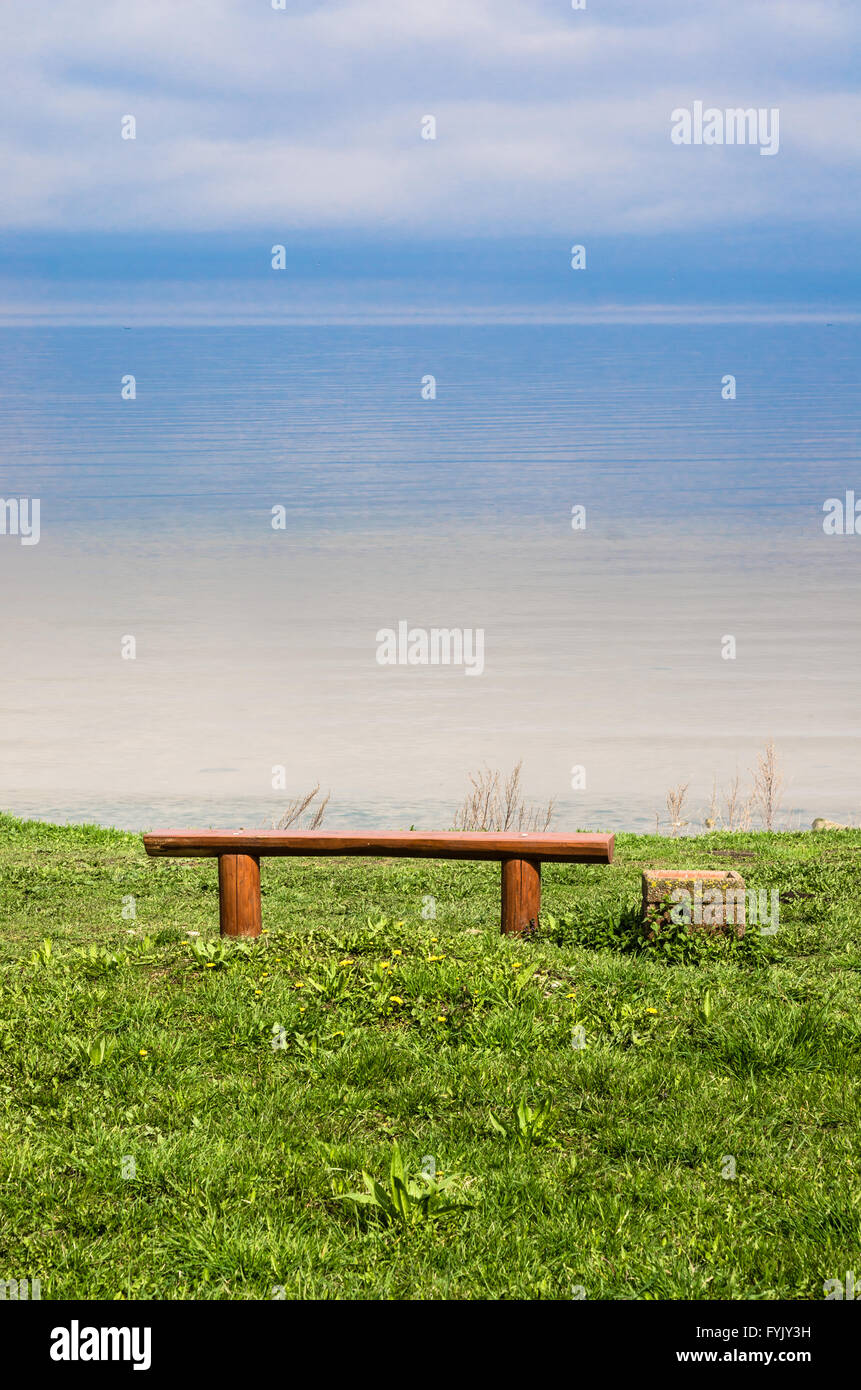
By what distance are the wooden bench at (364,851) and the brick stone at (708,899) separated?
451mm

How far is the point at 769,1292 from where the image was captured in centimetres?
402

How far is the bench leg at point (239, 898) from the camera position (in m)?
8.22

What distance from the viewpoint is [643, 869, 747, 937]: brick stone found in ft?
24.9

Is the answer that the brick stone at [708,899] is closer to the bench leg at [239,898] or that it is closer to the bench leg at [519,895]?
the bench leg at [519,895]

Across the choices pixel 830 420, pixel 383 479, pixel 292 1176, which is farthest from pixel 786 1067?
pixel 830 420

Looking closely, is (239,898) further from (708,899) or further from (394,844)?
(708,899)

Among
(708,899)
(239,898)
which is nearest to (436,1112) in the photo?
(708,899)

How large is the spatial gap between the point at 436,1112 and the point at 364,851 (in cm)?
300

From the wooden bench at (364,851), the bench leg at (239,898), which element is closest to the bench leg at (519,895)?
the wooden bench at (364,851)

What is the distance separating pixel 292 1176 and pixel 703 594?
2974 cm

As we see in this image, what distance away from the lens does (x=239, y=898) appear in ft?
27.0

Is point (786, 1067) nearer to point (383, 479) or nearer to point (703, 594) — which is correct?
point (703, 594)

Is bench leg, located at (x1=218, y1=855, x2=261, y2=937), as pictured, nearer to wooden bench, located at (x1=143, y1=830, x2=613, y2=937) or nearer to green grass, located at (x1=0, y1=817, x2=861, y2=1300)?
wooden bench, located at (x1=143, y1=830, x2=613, y2=937)

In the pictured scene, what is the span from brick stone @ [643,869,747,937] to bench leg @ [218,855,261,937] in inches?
96.7
